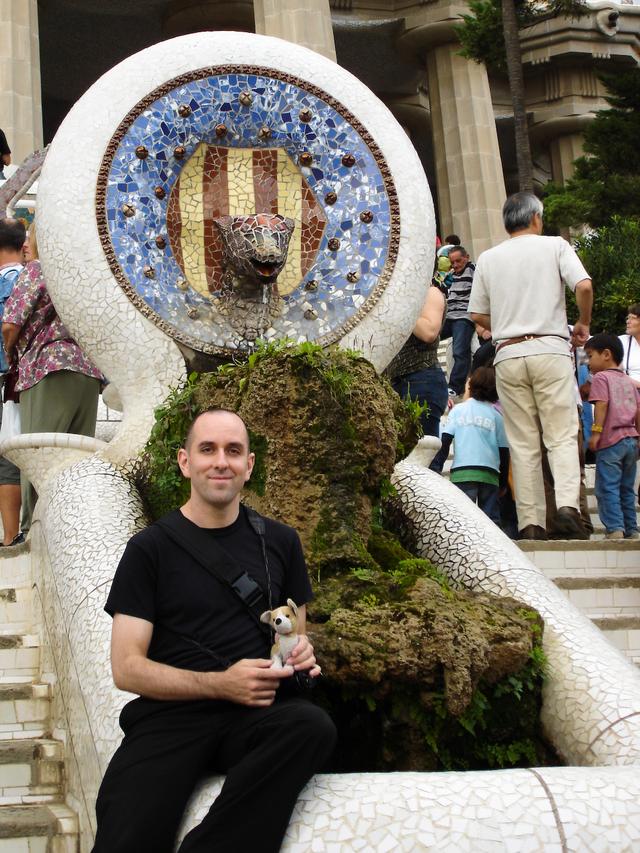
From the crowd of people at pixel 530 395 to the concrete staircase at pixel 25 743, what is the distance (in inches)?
95.4

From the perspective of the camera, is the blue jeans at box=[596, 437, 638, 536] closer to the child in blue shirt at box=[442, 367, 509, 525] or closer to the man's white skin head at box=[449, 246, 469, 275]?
the child in blue shirt at box=[442, 367, 509, 525]

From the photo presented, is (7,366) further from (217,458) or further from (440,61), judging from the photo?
(440,61)

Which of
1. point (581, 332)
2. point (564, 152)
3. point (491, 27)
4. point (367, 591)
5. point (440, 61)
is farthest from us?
point (564, 152)

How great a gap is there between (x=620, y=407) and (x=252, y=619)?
5405mm

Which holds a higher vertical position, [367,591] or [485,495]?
[485,495]

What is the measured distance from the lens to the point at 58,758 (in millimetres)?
5020

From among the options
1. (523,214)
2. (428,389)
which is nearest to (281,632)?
(428,389)

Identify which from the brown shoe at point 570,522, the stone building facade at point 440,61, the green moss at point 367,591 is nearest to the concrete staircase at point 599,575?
the brown shoe at point 570,522

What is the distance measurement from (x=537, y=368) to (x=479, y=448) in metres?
1.00

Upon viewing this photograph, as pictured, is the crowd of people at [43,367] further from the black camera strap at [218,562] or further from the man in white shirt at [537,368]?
the black camera strap at [218,562]

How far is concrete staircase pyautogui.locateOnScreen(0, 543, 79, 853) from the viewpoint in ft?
15.0

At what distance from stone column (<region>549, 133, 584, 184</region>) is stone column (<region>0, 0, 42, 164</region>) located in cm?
1411

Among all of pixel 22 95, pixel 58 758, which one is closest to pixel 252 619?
pixel 58 758

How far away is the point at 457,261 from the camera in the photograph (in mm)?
12852
